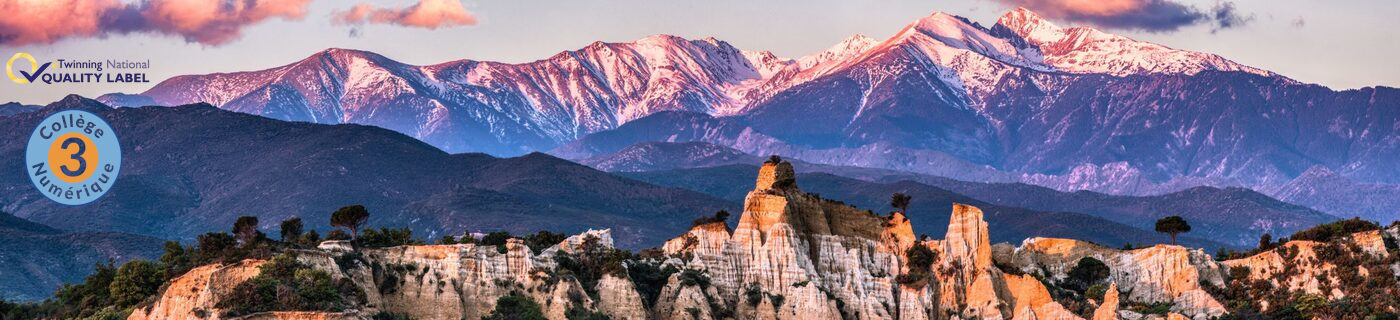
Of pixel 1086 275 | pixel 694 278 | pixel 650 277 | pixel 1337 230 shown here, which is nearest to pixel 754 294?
pixel 694 278

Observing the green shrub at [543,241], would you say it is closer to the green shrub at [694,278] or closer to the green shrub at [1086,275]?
the green shrub at [694,278]

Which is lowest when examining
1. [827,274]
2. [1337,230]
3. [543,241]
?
[827,274]

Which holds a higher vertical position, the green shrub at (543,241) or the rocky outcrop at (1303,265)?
the green shrub at (543,241)

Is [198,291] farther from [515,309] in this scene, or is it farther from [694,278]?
[694,278]

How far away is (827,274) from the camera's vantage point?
135750 millimetres

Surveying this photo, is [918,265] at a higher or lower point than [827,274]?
higher

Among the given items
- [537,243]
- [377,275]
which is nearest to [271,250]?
[377,275]

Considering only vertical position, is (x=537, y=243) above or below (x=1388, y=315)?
above

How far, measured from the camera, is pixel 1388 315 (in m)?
132

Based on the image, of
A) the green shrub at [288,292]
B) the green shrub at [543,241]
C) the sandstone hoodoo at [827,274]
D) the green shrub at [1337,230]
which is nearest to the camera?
the green shrub at [288,292]

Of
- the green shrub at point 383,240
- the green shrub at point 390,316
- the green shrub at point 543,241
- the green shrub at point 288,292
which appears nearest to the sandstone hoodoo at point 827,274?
the green shrub at point 390,316

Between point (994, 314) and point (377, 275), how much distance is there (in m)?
36.8

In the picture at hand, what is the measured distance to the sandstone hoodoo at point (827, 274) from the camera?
124 metres

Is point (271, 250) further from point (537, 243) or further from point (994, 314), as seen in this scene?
point (994, 314)
